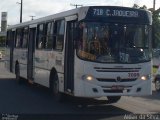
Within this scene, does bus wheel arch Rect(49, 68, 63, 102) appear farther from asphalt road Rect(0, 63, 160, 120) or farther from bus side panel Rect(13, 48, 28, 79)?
bus side panel Rect(13, 48, 28, 79)

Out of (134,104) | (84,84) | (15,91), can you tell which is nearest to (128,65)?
(84,84)

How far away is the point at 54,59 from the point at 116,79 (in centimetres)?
321

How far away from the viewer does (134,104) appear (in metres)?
16.2

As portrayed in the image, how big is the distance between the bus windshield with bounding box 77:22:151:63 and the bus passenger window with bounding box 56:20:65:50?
1.79 meters

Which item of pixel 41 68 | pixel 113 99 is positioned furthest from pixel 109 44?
pixel 41 68

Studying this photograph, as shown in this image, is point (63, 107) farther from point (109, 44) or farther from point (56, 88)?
point (109, 44)

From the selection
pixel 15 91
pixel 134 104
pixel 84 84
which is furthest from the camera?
pixel 15 91

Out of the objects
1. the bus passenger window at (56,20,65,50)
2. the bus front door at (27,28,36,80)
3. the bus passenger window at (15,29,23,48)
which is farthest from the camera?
the bus passenger window at (15,29,23,48)

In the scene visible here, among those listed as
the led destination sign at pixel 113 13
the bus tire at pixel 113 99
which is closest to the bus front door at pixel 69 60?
the led destination sign at pixel 113 13

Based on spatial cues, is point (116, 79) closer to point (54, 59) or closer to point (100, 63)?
point (100, 63)

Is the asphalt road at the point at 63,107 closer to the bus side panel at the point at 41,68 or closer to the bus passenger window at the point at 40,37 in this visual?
the bus side panel at the point at 41,68

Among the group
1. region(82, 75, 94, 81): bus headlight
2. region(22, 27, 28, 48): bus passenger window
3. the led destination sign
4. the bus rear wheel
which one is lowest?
the bus rear wheel

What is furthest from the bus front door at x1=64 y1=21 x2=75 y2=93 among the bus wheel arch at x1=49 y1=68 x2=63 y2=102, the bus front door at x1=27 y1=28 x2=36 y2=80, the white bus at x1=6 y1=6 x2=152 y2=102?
the bus front door at x1=27 y1=28 x2=36 y2=80

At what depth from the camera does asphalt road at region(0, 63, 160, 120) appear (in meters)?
12.8
